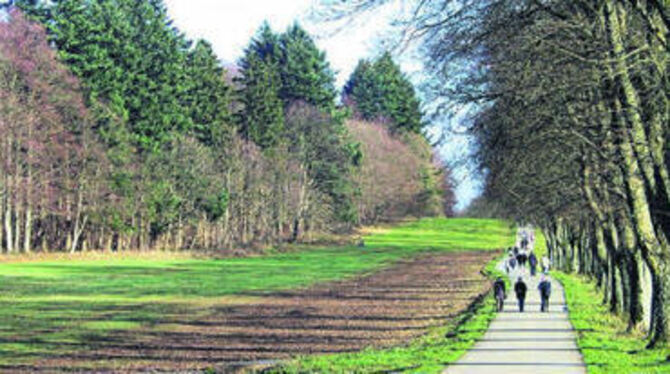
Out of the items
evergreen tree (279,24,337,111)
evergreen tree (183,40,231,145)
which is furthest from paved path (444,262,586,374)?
evergreen tree (279,24,337,111)

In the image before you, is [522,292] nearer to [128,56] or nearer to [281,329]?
[281,329]

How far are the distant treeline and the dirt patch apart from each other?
962 cm

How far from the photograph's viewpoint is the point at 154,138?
262ft

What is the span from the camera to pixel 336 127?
102875 millimetres

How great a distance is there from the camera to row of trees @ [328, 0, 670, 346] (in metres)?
14.4

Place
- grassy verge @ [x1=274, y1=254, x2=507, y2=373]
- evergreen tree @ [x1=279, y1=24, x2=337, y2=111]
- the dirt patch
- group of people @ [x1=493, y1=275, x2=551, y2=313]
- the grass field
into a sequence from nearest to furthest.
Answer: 1. grassy verge @ [x1=274, y1=254, x2=507, y2=373]
2. the dirt patch
3. the grass field
4. group of people @ [x1=493, y1=275, x2=551, y2=313]
5. evergreen tree @ [x1=279, y1=24, x2=337, y2=111]

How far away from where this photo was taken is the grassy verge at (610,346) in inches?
694

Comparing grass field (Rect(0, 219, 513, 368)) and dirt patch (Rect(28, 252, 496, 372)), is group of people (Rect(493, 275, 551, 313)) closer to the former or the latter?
dirt patch (Rect(28, 252, 496, 372))

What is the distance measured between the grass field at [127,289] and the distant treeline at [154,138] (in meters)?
5.72

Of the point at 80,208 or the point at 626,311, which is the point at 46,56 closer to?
the point at 80,208

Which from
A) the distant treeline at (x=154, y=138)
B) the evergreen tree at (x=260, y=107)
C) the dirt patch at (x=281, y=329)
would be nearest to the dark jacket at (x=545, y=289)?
the dirt patch at (x=281, y=329)

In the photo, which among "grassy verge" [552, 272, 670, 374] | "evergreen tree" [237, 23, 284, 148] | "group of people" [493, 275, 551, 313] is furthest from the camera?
"evergreen tree" [237, 23, 284, 148]

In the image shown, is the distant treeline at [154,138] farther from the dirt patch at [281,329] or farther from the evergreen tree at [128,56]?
the dirt patch at [281,329]

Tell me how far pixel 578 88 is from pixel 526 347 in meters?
6.05
